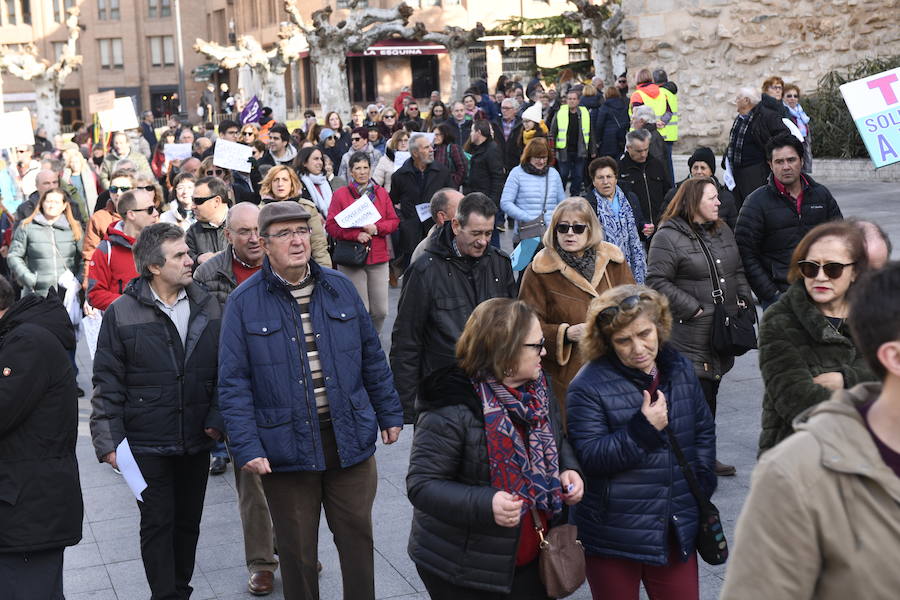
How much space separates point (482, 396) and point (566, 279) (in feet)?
7.48

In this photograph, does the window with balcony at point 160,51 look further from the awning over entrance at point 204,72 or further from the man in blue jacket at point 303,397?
the man in blue jacket at point 303,397

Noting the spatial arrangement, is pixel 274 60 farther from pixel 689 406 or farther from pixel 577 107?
pixel 689 406

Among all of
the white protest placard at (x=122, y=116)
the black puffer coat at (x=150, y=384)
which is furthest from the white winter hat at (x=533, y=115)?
the black puffer coat at (x=150, y=384)

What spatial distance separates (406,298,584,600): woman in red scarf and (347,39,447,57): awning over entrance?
188 ft

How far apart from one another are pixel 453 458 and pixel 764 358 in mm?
1240

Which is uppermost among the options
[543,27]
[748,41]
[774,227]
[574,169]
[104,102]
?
[543,27]

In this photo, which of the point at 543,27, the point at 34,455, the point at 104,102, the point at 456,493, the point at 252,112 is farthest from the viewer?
the point at 543,27

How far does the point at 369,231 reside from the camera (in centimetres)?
1005

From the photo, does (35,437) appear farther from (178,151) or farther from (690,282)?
(178,151)

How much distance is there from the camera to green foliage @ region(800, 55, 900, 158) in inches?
761

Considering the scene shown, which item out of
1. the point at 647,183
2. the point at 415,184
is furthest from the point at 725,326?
the point at 415,184

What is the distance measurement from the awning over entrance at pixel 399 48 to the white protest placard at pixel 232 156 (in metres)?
49.4

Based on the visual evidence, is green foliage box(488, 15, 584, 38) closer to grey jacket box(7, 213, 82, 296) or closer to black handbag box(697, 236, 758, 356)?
grey jacket box(7, 213, 82, 296)

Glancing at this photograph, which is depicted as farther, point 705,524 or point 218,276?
point 218,276
